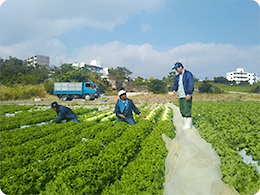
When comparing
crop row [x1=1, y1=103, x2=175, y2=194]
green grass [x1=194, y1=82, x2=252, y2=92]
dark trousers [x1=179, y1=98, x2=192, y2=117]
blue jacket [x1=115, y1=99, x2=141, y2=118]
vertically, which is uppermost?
green grass [x1=194, y1=82, x2=252, y2=92]

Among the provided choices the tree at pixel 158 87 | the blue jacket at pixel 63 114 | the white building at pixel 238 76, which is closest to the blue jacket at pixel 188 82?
the blue jacket at pixel 63 114

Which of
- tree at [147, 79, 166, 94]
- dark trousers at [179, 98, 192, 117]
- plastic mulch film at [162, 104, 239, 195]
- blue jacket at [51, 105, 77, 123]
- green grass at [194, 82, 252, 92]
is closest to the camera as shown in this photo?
plastic mulch film at [162, 104, 239, 195]

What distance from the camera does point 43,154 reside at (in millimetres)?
4195

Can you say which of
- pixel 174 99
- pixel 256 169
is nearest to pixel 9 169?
pixel 256 169

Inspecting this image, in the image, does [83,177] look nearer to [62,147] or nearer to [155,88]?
[62,147]

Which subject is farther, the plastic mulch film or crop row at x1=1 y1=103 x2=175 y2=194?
crop row at x1=1 y1=103 x2=175 y2=194

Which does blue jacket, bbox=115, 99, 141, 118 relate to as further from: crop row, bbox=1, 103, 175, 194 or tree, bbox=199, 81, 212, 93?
tree, bbox=199, 81, 212, 93

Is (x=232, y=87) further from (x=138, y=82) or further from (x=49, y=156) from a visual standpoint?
(x=49, y=156)

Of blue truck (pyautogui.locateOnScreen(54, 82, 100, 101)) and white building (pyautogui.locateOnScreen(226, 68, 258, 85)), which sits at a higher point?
white building (pyautogui.locateOnScreen(226, 68, 258, 85))

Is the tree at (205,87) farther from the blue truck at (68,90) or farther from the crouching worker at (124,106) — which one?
the crouching worker at (124,106)

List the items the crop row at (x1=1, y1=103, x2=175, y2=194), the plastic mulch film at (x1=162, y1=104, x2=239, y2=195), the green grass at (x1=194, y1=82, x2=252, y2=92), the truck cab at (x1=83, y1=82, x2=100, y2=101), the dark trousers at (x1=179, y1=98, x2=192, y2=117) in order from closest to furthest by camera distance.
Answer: the plastic mulch film at (x1=162, y1=104, x2=239, y2=195) → the crop row at (x1=1, y1=103, x2=175, y2=194) → the dark trousers at (x1=179, y1=98, x2=192, y2=117) → the truck cab at (x1=83, y1=82, x2=100, y2=101) → the green grass at (x1=194, y1=82, x2=252, y2=92)

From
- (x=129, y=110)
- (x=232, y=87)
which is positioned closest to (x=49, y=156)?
(x=129, y=110)

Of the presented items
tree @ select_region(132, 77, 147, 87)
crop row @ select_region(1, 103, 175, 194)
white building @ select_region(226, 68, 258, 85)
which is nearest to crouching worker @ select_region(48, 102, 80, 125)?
crop row @ select_region(1, 103, 175, 194)

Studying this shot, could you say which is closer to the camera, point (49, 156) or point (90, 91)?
point (49, 156)
